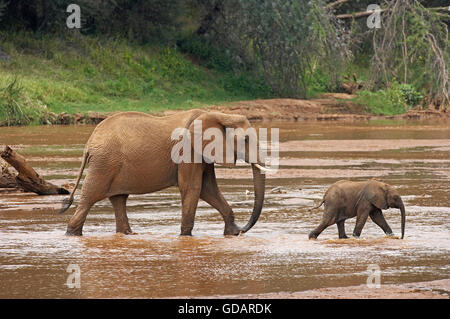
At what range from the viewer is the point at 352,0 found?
140 feet

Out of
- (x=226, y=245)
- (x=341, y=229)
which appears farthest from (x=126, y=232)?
(x=341, y=229)

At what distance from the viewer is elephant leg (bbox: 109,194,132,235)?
10867mm

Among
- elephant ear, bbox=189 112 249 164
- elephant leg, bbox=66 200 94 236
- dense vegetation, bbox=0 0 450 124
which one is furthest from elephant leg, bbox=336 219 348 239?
dense vegetation, bbox=0 0 450 124

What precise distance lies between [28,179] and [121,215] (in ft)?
11.6

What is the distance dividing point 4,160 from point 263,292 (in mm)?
7751

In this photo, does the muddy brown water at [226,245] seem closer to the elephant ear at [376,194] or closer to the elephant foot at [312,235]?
the elephant foot at [312,235]

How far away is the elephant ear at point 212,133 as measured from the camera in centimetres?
1068

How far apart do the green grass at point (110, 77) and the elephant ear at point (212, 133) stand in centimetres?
1777

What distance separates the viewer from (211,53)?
3872 cm

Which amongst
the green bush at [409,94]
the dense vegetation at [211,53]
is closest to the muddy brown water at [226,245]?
the dense vegetation at [211,53]

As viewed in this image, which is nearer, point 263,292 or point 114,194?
point 263,292

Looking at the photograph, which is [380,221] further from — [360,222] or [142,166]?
[142,166]

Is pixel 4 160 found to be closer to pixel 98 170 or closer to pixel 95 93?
pixel 98 170
